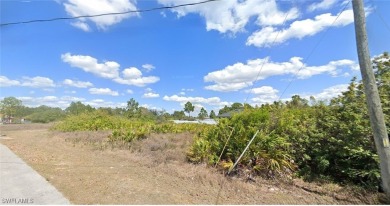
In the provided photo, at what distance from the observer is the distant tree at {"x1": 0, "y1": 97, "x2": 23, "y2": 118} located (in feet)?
188

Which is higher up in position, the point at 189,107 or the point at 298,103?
the point at 189,107

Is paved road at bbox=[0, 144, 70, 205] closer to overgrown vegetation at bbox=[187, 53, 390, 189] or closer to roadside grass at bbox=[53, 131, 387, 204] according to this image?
roadside grass at bbox=[53, 131, 387, 204]

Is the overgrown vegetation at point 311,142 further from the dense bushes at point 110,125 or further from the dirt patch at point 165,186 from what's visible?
the dense bushes at point 110,125

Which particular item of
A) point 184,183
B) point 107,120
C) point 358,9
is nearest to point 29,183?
point 184,183

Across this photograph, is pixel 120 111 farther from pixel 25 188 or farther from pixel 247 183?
pixel 247 183

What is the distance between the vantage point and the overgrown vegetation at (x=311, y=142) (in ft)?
19.1

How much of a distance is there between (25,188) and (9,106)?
224 ft

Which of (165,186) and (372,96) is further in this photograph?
(165,186)

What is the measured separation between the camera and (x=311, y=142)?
685cm

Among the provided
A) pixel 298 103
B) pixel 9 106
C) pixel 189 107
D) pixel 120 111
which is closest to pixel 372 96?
pixel 298 103

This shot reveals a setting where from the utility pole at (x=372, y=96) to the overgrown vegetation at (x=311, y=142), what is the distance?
0.88m

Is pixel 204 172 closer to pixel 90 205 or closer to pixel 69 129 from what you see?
pixel 90 205

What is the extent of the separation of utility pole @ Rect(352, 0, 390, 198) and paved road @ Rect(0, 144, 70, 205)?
592 cm

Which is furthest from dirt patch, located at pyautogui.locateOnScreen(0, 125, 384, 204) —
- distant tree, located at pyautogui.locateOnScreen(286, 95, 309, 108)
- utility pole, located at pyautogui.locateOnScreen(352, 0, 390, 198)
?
distant tree, located at pyautogui.locateOnScreen(286, 95, 309, 108)
